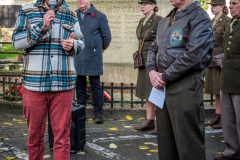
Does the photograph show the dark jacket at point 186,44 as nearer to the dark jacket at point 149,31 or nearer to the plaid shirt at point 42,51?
the plaid shirt at point 42,51

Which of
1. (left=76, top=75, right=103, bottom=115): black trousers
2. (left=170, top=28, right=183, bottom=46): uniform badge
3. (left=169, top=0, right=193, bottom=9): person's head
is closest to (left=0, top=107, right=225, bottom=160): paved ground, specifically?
(left=76, top=75, right=103, bottom=115): black trousers

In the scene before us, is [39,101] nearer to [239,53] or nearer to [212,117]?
[239,53]

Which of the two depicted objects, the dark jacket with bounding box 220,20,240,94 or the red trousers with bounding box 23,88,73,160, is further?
the dark jacket with bounding box 220,20,240,94

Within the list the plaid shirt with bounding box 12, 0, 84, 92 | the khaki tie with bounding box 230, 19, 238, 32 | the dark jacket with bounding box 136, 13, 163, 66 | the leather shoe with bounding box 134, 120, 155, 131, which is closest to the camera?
the plaid shirt with bounding box 12, 0, 84, 92

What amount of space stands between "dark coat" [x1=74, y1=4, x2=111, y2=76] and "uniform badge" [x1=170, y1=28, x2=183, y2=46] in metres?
3.80

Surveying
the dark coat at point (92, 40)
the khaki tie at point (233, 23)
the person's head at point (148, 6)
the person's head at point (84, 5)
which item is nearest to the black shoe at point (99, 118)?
the dark coat at point (92, 40)

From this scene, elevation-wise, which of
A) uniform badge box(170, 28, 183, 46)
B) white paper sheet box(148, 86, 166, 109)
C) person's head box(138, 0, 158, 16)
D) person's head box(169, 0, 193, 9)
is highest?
person's head box(138, 0, 158, 16)

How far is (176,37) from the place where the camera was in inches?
177

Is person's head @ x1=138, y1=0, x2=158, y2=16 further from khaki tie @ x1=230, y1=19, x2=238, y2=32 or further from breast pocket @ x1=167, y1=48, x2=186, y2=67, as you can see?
breast pocket @ x1=167, y1=48, x2=186, y2=67

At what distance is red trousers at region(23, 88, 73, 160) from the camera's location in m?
4.75

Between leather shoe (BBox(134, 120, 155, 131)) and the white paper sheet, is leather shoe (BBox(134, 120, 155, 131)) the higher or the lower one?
the lower one

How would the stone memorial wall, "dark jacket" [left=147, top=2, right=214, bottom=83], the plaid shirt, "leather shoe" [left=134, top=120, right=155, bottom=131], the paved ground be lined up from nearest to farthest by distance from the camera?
"dark jacket" [left=147, top=2, right=214, bottom=83]
the plaid shirt
the paved ground
"leather shoe" [left=134, top=120, right=155, bottom=131]
the stone memorial wall

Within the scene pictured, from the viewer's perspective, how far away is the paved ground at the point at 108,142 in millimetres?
6250

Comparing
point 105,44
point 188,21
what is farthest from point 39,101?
point 105,44
